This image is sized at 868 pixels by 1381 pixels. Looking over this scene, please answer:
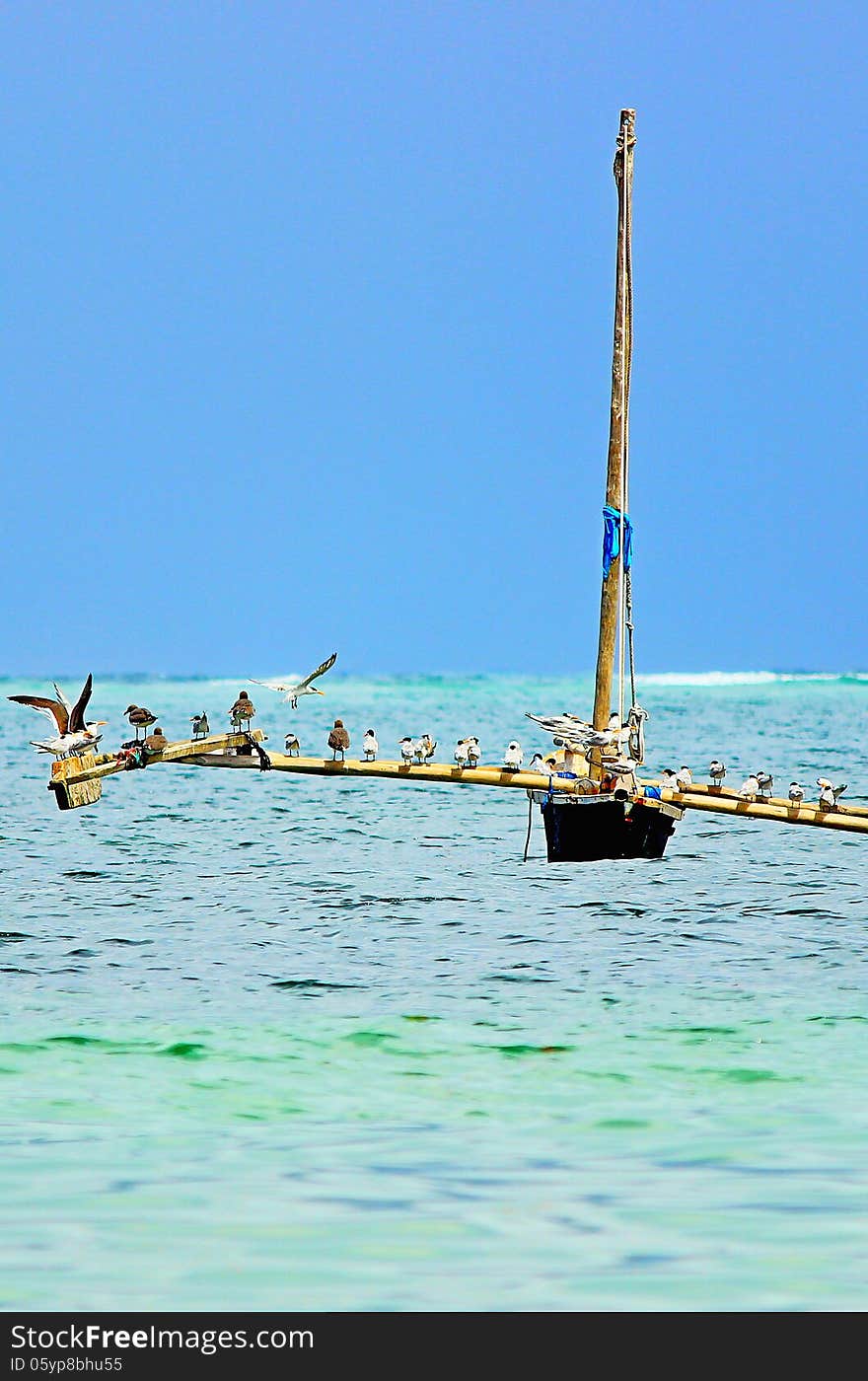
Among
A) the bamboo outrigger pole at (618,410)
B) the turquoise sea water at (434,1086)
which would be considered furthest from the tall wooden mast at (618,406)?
the turquoise sea water at (434,1086)

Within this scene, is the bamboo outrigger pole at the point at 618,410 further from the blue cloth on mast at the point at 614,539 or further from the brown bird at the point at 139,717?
the brown bird at the point at 139,717

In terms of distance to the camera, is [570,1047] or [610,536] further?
[610,536]

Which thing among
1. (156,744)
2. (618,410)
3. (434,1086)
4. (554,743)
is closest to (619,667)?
(554,743)

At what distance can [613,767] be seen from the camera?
72.7 ft

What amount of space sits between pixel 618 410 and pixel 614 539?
196 centimetres

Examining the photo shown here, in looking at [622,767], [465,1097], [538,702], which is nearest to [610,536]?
→ [622,767]

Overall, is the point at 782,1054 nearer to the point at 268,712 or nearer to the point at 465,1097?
the point at 465,1097

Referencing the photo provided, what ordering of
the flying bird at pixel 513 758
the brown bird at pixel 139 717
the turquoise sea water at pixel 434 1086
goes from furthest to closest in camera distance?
the flying bird at pixel 513 758 → the brown bird at pixel 139 717 → the turquoise sea water at pixel 434 1086

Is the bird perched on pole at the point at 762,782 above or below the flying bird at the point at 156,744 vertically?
below

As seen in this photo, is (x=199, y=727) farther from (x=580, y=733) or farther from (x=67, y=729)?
(x=580, y=733)

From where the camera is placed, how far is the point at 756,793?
2367 cm

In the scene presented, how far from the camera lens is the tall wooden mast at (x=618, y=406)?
2355 cm

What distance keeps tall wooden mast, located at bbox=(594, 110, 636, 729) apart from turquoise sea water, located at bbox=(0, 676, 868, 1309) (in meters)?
3.52
